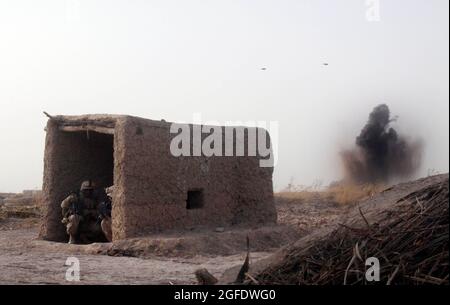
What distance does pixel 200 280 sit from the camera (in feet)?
18.4

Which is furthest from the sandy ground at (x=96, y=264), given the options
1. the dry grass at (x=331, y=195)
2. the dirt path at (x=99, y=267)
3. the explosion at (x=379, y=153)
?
the explosion at (x=379, y=153)

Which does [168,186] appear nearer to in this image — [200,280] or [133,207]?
[133,207]

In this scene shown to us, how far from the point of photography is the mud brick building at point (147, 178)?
9711 millimetres

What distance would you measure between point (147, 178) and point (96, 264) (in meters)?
2.05

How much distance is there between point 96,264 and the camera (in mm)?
8242

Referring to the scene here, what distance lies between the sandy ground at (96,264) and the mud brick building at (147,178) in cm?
68

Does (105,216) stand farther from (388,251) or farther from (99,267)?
(388,251)

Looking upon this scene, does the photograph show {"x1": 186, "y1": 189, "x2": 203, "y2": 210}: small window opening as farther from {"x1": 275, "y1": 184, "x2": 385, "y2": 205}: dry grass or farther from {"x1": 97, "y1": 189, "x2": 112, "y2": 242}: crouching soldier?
{"x1": 275, "y1": 184, "x2": 385, "y2": 205}: dry grass

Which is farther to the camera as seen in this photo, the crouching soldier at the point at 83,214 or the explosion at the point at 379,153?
the explosion at the point at 379,153

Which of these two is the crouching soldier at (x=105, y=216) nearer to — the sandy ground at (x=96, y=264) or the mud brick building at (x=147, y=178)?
the mud brick building at (x=147, y=178)

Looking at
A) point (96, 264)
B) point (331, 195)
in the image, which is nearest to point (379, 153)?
point (331, 195)

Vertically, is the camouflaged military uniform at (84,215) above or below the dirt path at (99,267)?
above
